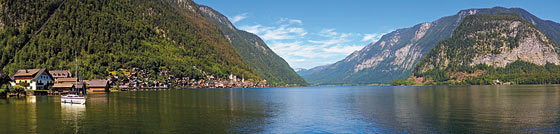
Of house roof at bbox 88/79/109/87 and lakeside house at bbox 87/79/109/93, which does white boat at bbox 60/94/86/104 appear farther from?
house roof at bbox 88/79/109/87

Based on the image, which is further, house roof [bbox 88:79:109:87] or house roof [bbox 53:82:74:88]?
house roof [bbox 88:79:109:87]

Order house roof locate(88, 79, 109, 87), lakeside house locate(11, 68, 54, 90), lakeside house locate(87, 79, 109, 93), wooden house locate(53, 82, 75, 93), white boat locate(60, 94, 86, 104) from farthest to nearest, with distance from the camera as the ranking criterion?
house roof locate(88, 79, 109, 87) → lakeside house locate(87, 79, 109, 93) → lakeside house locate(11, 68, 54, 90) → wooden house locate(53, 82, 75, 93) → white boat locate(60, 94, 86, 104)

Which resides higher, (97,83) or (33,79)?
(33,79)

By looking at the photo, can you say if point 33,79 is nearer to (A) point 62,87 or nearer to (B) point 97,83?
(A) point 62,87

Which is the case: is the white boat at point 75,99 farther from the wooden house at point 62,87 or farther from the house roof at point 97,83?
the house roof at point 97,83

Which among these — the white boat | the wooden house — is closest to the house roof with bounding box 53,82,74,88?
the wooden house

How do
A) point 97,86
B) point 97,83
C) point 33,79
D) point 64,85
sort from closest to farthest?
point 33,79 < point 64,85 < point 97,86 < point 97,83

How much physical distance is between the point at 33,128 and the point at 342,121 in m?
37.7

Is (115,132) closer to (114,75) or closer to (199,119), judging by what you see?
(199,119)

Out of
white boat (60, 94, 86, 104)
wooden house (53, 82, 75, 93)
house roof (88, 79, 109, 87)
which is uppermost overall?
house roof (88, 79, 109, 87)

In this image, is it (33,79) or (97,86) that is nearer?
(33,79)

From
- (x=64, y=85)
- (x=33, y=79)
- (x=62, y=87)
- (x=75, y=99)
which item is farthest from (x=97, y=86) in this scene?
(x=75, y=99)

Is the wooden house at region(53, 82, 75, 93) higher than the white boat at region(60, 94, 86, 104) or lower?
higher

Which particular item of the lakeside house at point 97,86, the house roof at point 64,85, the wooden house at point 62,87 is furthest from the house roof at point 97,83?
the wooden house at point 62,87
